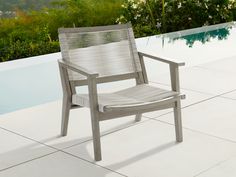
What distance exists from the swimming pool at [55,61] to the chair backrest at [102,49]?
45.4 inches

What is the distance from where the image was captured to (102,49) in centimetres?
405

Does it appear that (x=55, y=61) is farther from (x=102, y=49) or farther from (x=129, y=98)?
(x=129, y=98)

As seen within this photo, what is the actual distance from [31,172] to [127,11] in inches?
241

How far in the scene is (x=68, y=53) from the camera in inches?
152

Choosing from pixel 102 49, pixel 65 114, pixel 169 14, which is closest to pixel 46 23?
pixel 169 14

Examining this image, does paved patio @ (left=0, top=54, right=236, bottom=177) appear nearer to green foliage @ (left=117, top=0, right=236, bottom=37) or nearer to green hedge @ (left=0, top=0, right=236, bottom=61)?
green hedge @ (left=0, top=0, right=236, bottom=61)

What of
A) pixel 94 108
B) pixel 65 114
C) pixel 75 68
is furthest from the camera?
pixel 65 114

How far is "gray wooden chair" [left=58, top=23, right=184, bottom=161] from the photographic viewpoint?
3412 mm

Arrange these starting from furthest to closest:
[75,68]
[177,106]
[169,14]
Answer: [169,14], [177,106], [75,68]

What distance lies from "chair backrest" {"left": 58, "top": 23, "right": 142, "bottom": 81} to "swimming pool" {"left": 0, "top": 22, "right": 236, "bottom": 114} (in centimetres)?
115

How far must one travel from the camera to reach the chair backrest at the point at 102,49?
3896 millimetres

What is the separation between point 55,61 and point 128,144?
2692mm

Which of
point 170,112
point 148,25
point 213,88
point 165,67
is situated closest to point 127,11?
point 148,25

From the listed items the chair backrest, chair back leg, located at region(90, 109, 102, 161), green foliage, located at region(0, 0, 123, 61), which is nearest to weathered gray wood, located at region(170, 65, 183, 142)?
the chair backrest
